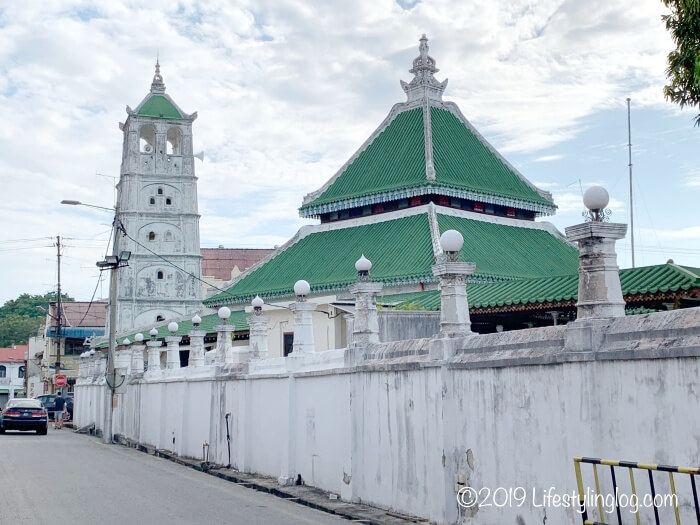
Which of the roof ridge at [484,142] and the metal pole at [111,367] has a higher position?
the roof ridge at [484,142]

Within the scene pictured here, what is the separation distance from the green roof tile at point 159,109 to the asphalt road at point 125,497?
52.4 metres

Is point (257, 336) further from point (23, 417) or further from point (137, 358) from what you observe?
point (23, 417)

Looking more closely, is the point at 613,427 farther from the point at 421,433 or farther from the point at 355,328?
the point at 355,328

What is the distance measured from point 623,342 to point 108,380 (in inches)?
1137

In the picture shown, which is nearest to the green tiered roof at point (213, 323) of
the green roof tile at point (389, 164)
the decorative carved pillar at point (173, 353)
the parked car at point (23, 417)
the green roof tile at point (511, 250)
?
the decorative carved pillar at point (173, 353)

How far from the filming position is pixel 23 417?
3953cm

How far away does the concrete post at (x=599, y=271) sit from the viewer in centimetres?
1026

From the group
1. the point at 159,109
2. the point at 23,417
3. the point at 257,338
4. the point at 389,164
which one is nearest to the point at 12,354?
the point at 159,109

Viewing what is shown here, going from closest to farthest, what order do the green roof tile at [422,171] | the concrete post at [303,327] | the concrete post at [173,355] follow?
the concrete post at [303,327] → the concrete post at [173,355] → the green roof tile at [422,171]

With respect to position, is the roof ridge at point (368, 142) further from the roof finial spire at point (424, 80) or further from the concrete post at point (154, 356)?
the concrete post at point (154, 356)

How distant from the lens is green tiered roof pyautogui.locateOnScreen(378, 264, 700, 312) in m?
16.4


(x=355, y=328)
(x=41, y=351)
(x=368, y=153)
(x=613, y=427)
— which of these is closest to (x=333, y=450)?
(x=355, y=328)

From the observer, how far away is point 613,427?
32.3 ft

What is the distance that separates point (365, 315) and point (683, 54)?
22.7 ft
